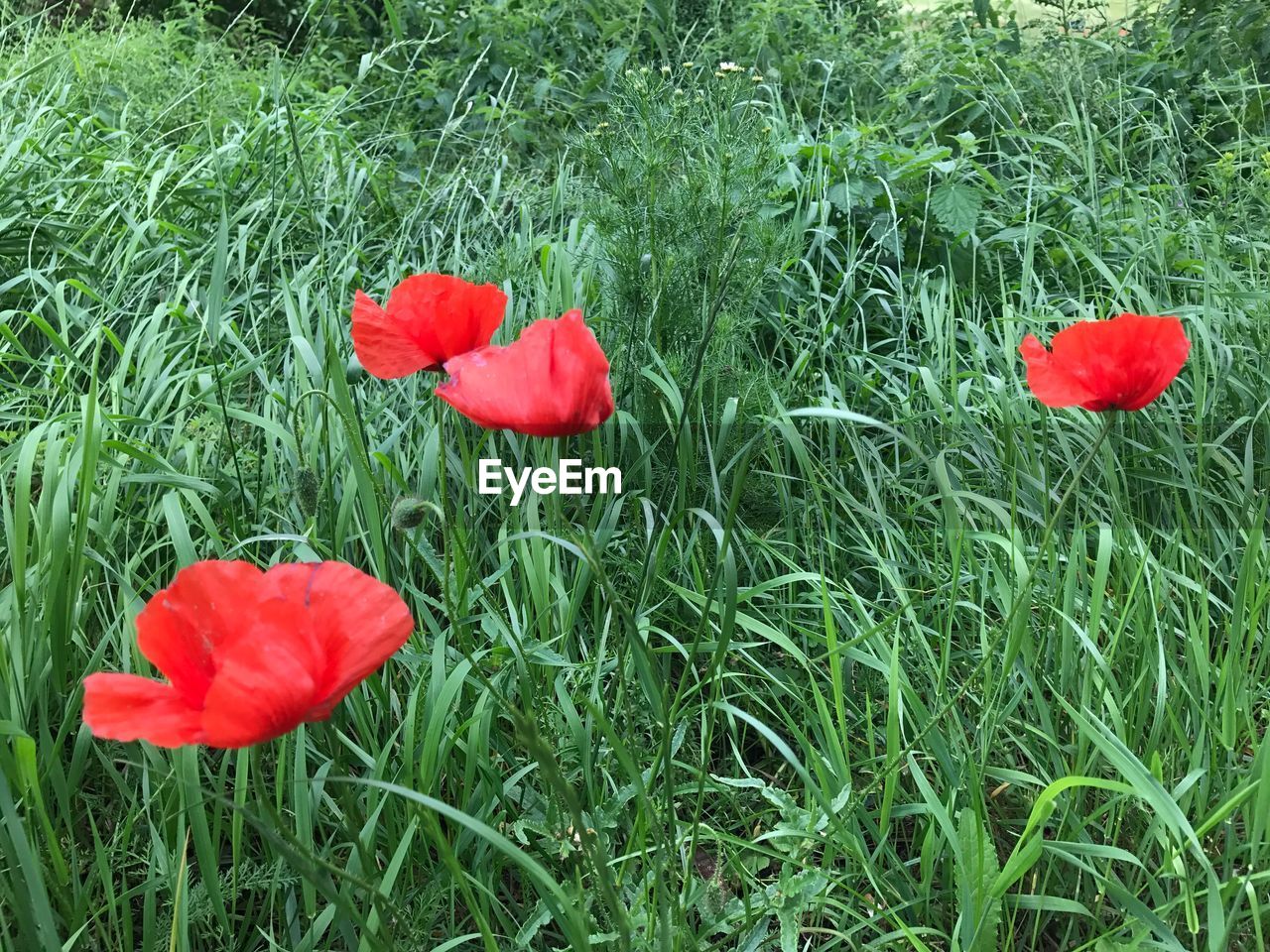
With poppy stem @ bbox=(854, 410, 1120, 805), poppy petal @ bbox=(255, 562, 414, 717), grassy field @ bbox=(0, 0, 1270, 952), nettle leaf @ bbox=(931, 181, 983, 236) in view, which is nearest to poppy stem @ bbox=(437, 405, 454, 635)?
grassy field @ bbox=(0, 0, 1270, 952)

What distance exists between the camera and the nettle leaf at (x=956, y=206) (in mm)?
2355

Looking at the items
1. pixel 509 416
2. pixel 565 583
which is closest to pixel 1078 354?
pixel 509 416

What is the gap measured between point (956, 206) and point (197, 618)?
2.08 meters

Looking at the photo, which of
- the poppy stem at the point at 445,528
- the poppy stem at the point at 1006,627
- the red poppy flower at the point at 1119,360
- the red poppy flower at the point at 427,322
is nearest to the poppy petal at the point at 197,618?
the poppy stem at the point at 445,528

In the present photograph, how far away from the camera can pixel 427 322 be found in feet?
3.64

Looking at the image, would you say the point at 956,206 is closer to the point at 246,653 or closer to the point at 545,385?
the point at 545,385

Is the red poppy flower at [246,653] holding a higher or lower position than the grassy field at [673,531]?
higher

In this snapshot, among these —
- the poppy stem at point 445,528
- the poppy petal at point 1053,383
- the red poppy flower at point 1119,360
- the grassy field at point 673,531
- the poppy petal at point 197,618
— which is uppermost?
the red poppy flower at point 1119,360

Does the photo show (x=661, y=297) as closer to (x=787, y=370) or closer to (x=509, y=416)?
(x=787, y=370)

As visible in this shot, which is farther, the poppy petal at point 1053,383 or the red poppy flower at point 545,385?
the poppy petal at point 1053,383

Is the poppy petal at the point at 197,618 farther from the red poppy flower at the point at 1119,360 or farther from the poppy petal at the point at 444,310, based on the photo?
the red poppy flower at the point at 1119,360

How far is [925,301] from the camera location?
7.26ft

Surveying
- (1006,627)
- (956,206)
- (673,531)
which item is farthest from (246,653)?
(956,206)

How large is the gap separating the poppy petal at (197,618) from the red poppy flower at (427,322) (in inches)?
16.6
